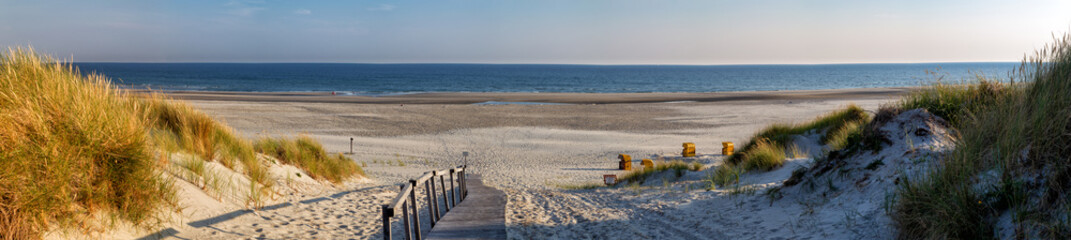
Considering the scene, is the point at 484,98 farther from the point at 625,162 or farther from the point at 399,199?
the point at 399,199

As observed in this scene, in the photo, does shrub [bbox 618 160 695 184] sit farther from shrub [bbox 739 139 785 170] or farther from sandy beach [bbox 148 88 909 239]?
shrub [bbox 739 139 785 170]

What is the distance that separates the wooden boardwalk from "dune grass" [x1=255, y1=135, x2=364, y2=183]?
10.8 ft

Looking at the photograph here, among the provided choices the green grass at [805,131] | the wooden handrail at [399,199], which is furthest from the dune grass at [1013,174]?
the green grass at [805,131]

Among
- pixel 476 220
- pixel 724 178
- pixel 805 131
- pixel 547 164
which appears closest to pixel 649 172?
pixel 724 178

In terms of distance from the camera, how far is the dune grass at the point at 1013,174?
3.84m

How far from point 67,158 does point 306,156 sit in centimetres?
604

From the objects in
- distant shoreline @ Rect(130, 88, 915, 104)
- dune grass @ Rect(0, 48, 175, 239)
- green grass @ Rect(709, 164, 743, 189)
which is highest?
dune grass @ Rect(0, 48, 175, 239)

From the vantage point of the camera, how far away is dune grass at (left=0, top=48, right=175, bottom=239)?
181 inches

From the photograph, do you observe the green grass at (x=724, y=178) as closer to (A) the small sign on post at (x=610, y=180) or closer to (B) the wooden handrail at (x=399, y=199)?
(A) the small sign on post at (x=610, y=180)

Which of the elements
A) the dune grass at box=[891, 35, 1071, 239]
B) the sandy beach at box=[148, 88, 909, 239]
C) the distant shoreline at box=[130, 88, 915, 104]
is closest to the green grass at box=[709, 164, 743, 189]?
the sandy beach at box=[148, 88, 909, 239]

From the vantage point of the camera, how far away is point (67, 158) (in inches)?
200

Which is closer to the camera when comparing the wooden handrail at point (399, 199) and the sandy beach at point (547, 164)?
the wooden handrail at point (399, 199)

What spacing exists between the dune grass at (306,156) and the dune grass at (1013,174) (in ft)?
31.9

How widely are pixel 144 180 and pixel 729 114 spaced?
35.2 m
